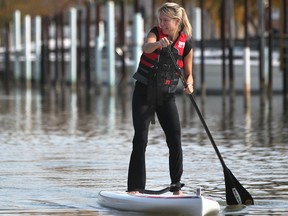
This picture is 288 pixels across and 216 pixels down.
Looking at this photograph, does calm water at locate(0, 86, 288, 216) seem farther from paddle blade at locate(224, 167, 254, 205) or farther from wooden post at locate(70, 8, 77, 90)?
wooden post at locate(70, 8, 77, 90)

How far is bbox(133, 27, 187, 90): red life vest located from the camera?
12.5m

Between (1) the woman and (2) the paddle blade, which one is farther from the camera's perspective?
(2) the paddle blade

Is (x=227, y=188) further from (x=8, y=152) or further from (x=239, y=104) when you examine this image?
(x=239, y=104)

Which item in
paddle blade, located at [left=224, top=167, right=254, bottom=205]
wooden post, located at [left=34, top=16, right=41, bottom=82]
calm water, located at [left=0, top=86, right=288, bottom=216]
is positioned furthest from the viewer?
wooden post, located at [left=34, top=16, right=41, bottom=82]

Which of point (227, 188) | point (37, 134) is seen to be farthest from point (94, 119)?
point (227, 188)

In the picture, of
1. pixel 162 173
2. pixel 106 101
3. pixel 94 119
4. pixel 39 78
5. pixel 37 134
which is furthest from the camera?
pixel 39 78

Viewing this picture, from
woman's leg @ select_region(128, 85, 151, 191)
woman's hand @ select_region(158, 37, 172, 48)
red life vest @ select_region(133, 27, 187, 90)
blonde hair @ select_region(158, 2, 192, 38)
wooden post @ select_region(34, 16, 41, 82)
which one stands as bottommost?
wooden post @ select_region(34, 16, 41, 82)

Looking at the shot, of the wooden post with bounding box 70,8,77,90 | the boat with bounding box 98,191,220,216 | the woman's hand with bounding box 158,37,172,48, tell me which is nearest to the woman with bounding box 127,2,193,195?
the woman's hand with bounding box 158,37,172,48

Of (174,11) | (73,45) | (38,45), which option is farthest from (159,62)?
(38,45)

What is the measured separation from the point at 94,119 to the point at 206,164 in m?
11.7

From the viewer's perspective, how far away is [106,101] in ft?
131

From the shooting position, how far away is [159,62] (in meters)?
12.5

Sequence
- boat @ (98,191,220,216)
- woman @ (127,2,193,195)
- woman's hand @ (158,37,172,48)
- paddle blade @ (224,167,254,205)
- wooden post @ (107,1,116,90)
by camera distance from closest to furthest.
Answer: boat @ (98,191,220,216)
woman's hand @ (158,37,172,48)
woman @ (127,2,193,195)
paddle blade @ (224,167,254,205)
wooden post @ (107,1,116,90)

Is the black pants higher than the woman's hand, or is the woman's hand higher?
the woman's hand
